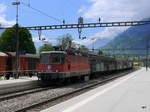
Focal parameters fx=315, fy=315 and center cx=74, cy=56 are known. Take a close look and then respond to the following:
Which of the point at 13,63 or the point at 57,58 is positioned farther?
the point at 13,63

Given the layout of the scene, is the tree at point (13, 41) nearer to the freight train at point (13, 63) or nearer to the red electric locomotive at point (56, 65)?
the freight train at point (13, 63)

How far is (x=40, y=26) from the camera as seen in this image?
38.6m

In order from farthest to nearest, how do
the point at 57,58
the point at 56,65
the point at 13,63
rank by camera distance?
the point at 13,63, the point at 57,58, the point at 56,65

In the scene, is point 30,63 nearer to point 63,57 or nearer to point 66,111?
point 63,57

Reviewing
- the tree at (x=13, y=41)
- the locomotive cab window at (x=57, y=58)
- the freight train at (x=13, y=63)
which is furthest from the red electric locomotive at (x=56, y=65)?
the tree at (x=13, y=41)

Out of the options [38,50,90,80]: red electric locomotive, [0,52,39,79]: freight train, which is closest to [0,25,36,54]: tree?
[0,52,39,79]: freight train

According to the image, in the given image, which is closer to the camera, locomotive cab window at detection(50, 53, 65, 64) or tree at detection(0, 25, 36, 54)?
locomotive cab window at detection(50, 53, 65, 64)

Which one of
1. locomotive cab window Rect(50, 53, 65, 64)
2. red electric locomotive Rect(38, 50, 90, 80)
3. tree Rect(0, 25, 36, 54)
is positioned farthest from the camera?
tree Rect(0, 25, 36, 54)

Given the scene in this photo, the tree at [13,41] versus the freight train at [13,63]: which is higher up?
the tree at [13,41]

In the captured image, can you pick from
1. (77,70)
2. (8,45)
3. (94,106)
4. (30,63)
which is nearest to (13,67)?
(30,63)

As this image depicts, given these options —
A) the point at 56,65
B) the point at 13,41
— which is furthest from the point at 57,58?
the point at 13,41

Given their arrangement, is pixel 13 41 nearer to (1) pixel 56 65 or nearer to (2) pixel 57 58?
(2) pixel 57 58

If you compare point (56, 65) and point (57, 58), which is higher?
point (57, 58)

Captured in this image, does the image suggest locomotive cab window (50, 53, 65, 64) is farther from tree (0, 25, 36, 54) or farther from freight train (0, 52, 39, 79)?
tree (0, 25, 36, 54)
